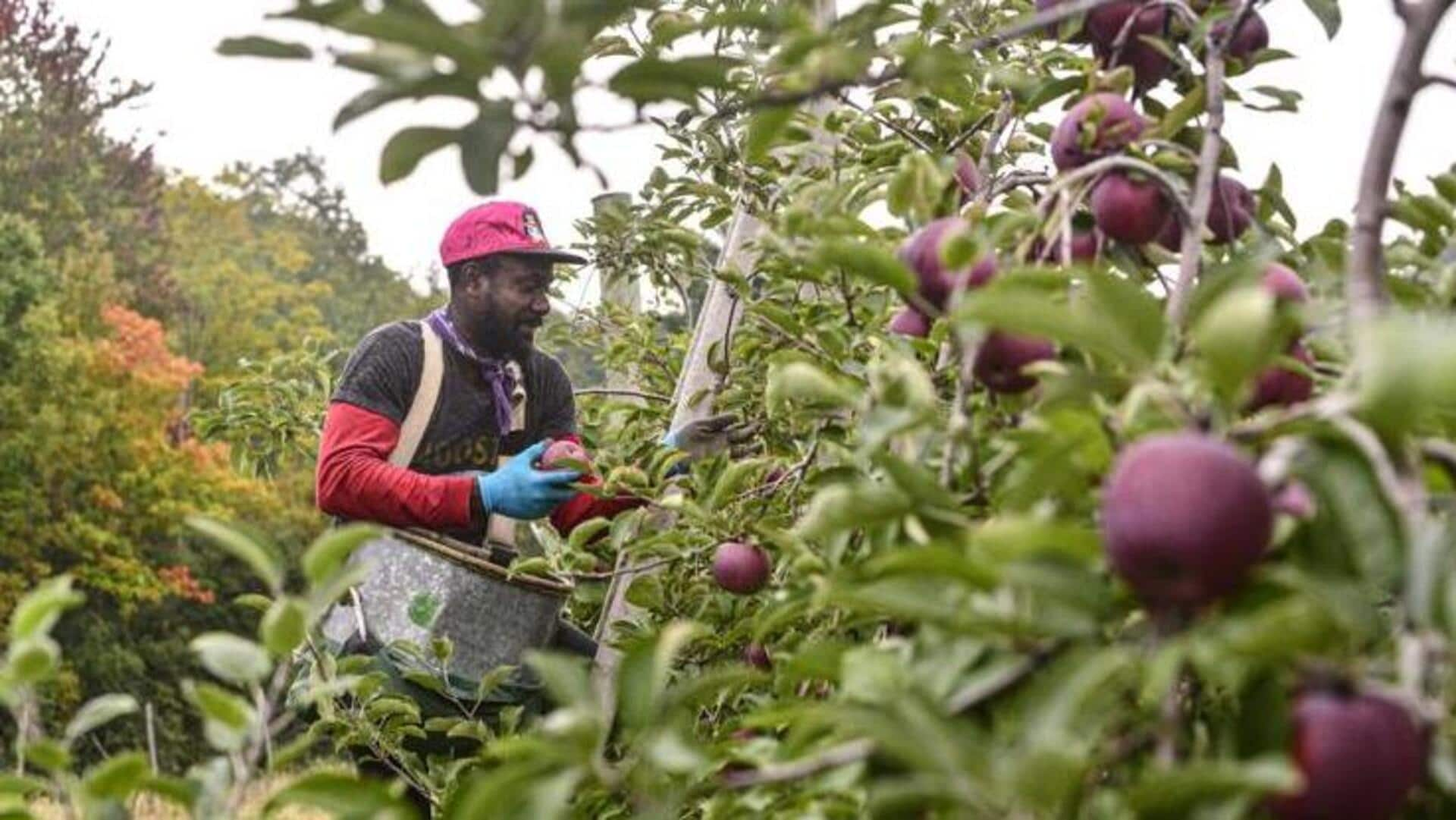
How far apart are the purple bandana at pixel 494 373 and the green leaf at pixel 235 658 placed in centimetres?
203

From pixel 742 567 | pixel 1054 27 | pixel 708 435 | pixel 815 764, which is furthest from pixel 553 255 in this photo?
pixel 815 764

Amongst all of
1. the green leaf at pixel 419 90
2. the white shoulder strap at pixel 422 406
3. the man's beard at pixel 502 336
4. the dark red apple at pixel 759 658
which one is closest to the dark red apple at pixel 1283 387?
the green leaf at pixel 419 90

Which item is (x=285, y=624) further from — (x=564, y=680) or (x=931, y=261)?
(x=931, y=261)

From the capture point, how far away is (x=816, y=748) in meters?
0.84

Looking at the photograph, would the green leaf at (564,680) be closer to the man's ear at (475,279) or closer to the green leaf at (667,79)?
the green leaf at (667,79)

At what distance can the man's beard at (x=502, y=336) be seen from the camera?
2.93m

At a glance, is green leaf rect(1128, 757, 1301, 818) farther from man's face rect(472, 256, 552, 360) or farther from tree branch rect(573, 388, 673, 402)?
man's face rect(472, 256, 552, 360)

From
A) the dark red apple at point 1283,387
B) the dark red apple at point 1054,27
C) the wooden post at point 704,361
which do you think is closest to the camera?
the dark red apple at point 1283,387

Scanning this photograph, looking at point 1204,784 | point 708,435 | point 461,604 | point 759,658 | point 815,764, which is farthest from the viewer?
point 461,604

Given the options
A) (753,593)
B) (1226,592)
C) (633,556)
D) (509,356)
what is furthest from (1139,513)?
(509,356)

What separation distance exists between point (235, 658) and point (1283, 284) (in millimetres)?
586

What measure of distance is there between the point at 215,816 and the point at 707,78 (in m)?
0.43

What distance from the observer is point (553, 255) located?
2.97 meters

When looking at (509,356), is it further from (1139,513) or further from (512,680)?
(1139,513)
